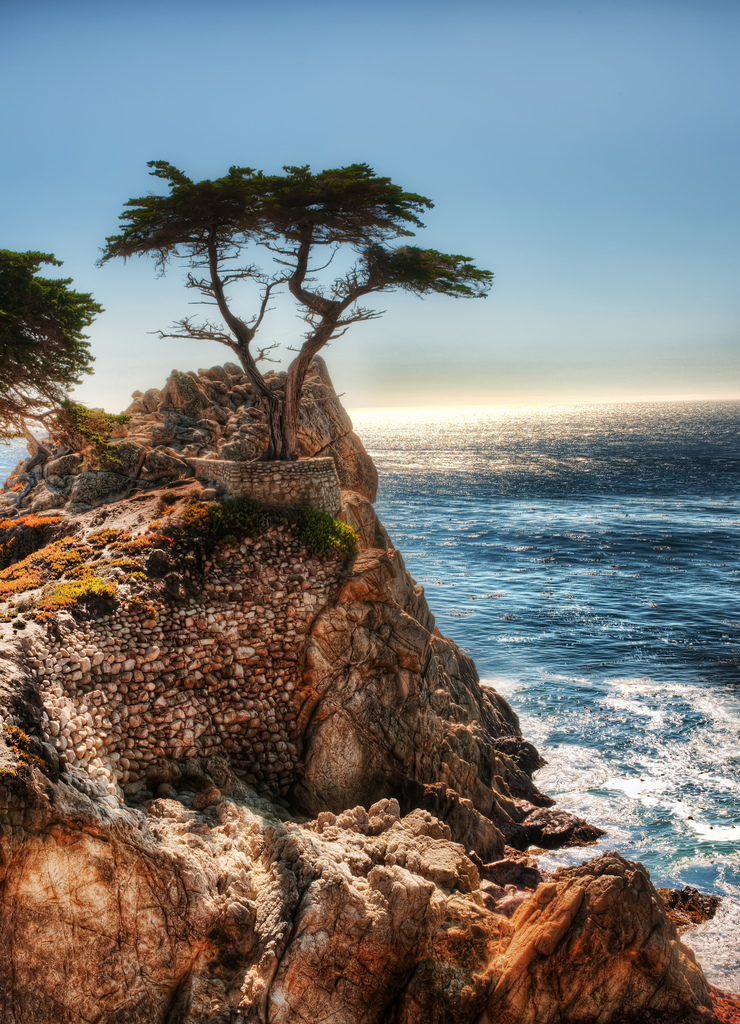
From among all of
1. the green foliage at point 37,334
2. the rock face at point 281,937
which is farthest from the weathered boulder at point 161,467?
the rock face at point 281,937

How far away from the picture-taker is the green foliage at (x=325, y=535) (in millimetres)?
19719

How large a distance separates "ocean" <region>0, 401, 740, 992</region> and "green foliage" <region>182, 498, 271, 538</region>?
13.4m

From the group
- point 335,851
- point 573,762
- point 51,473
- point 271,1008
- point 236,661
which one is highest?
point 51,473

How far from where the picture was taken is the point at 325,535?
19984 mm

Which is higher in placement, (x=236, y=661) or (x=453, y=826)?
(x=236, y=661)

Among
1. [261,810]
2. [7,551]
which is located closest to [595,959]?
[261,810]

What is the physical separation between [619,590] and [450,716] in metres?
34.7

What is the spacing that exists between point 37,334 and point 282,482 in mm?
9634

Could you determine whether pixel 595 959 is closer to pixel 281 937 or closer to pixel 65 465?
pixel 281 937

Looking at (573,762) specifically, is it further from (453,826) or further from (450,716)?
(453,826)

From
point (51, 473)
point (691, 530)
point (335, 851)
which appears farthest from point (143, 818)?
point (691, 530)

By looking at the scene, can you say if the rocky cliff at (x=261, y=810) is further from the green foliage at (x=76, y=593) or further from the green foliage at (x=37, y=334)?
the green foliage at (x=37, y=334)

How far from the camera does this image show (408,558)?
213 ft

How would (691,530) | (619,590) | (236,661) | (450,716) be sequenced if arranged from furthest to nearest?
(691,530) → (619,590) → (450,716) → (236,661)
